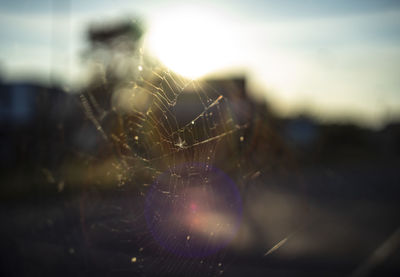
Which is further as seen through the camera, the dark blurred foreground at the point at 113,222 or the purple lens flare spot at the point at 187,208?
the dark blurred foreground at the point at 113,222

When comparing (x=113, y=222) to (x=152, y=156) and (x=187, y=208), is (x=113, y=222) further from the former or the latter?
(x=152, y=156)

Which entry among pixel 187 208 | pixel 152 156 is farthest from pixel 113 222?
pixel 152 156

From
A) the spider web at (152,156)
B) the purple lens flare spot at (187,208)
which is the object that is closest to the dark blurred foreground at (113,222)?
the spider web at (152,156)

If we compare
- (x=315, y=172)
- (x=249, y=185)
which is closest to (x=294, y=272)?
(x=249, y=185)

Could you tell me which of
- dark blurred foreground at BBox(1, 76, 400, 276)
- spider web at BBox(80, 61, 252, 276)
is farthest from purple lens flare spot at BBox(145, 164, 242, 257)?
dark blurred foreground at BBox(1, 76, 400, 276)

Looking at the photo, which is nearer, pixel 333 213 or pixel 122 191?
pixel 122 191

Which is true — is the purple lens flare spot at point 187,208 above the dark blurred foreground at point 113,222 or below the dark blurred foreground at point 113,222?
above

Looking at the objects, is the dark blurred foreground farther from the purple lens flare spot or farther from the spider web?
the purple lens flare spot

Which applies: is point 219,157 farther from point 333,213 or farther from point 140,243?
point 333,213

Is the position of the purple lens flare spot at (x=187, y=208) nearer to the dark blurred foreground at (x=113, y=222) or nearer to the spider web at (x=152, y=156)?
the spider web at (x=152, y=156)
